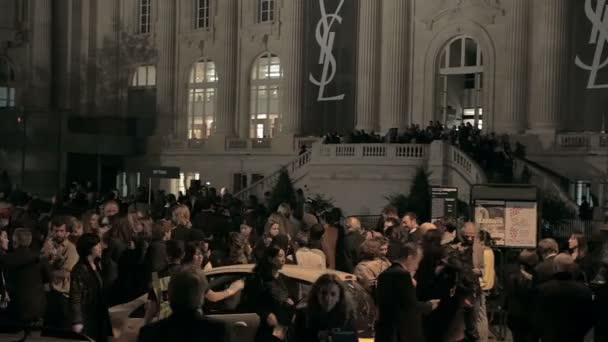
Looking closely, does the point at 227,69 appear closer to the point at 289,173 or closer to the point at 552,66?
the point at 289,173

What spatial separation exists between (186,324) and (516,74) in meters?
33.4

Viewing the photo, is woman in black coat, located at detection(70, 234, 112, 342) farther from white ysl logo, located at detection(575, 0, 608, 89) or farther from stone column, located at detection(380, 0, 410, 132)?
stone column, located at detection(380, 0, 410, 132)

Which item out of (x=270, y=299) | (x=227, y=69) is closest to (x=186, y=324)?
(x=270, y=299)

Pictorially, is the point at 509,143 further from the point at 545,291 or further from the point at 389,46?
the point at 545,291

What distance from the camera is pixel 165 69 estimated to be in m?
48.2

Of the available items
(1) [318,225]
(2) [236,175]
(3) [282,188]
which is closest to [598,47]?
(3) [282,188]

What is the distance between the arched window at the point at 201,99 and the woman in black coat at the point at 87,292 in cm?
3791

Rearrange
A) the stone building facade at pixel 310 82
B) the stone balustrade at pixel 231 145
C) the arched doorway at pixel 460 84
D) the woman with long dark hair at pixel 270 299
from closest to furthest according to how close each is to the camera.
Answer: the woman with long dark hair at pixel 270 299 < the stone building facade at pixel 310 82 < the arched doorway at pixel 460 84 < the stone balustrade at pixel 231 145

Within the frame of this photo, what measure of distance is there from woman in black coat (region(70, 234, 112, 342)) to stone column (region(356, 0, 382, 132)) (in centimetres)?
3179

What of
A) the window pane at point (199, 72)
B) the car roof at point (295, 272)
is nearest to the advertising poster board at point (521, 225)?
the car roof at point (295, 272)

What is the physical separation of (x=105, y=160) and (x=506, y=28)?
21.7 m

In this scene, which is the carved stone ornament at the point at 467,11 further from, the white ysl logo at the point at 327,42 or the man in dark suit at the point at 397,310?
the man in dark suit at the point at 397,310

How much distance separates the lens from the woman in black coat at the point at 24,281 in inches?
414

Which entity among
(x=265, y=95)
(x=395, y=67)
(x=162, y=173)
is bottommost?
(x=162, y=173)
